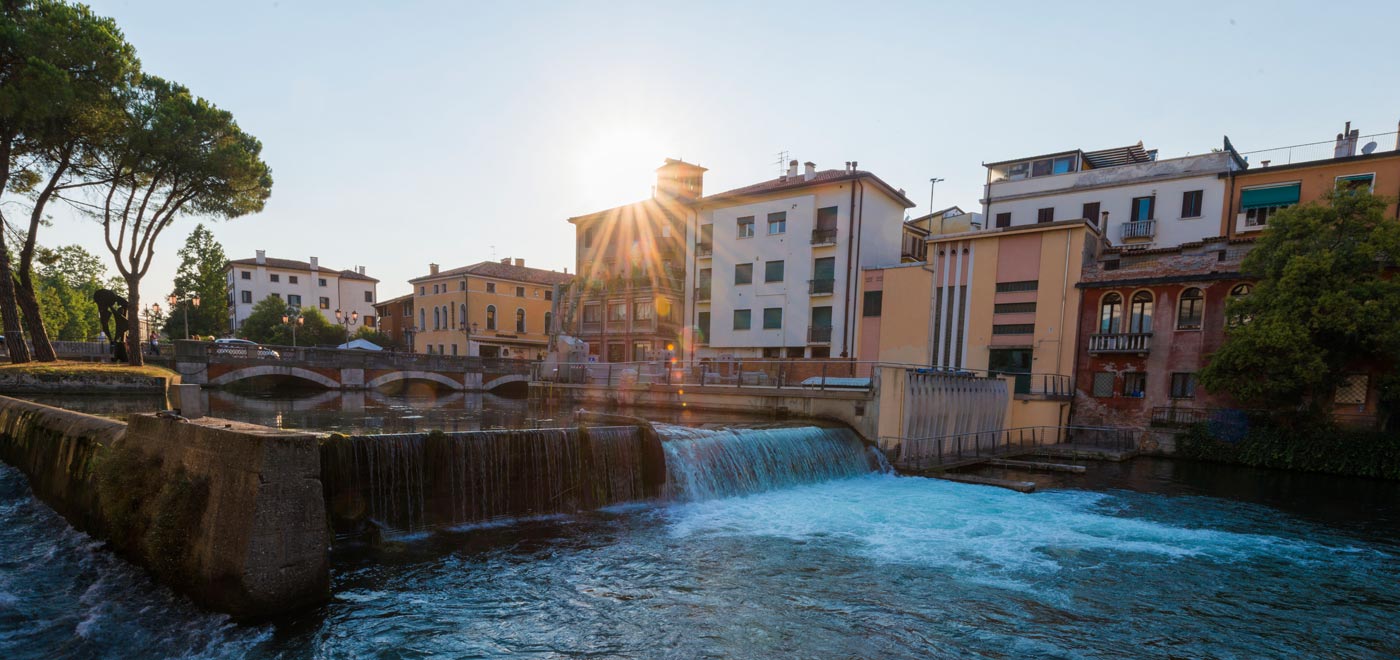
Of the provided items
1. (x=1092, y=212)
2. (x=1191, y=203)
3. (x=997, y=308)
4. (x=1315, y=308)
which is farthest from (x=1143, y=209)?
(x=1315, y=308)

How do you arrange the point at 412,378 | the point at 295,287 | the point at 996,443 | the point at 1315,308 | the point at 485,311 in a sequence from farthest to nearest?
1. the point at 295,287
2. the point at 485,311
3. the point at 412,378
4. the point at 996,443
5. the point at 1315,308

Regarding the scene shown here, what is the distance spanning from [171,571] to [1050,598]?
35.0 feet

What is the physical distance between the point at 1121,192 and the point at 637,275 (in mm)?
27788

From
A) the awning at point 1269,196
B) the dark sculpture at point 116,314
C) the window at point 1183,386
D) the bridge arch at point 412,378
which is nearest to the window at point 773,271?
the window at point 1183,386

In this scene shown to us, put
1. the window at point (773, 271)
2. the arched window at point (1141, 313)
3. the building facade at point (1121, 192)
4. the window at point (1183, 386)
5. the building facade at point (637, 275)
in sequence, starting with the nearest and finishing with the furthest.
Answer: the window at point (1183, 386), the arched window at point (1141, 313), the building facade at point (1121, 192), the window at point (773, 271), the building facade at point (637, 275)

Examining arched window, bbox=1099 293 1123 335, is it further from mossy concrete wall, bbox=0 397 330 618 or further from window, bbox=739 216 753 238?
mossy concrete wall, bbox=0 397 330 618

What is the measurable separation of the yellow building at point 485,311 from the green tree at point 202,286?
80.2 feet

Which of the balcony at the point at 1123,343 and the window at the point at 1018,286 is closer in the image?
the balcony at the point at 1123,343

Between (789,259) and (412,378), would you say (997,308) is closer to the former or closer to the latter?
(789,259)

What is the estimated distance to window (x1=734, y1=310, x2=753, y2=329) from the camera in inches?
1471

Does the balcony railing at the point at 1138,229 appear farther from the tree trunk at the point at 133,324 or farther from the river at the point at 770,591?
the tree trunk at the point at 133,324

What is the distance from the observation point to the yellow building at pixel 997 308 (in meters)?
28.0

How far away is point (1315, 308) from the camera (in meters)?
20.7

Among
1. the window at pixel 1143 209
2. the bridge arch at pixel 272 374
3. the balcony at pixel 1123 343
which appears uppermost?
the window at pixel 1143 209
